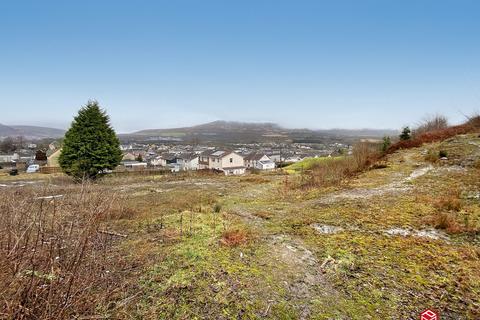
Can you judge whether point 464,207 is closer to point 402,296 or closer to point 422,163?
point 402,296

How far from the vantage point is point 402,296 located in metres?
2.88

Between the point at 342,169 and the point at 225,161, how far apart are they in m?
43.0

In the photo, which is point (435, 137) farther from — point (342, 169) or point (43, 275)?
point (43, 275)

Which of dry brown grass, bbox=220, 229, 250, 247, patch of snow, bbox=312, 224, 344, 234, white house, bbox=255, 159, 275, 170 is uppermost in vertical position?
dry brown grass, bbox=220, 229, 250, 247

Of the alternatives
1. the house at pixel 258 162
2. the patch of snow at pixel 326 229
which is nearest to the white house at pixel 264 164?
the house at pixel 258 162

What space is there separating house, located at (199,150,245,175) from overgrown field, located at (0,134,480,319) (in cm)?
4616

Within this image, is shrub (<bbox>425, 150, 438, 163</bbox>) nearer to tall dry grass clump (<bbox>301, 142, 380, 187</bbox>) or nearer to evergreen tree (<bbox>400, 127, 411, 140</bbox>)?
tall dry grass clump (<bbox>301, 142, 380, 187</bbox>)

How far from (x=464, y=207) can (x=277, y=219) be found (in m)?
3.56

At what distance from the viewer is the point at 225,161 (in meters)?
53.8

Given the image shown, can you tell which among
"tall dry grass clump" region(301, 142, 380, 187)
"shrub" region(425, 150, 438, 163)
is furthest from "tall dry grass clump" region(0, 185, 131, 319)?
"shrub" region(425, 150, 438, 163)

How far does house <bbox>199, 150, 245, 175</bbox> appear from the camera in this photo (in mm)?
53250

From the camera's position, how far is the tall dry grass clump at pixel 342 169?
9.61 meters

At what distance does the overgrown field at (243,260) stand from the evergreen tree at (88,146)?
599 inches

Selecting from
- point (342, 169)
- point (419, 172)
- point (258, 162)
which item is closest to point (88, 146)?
point (342, 169)
